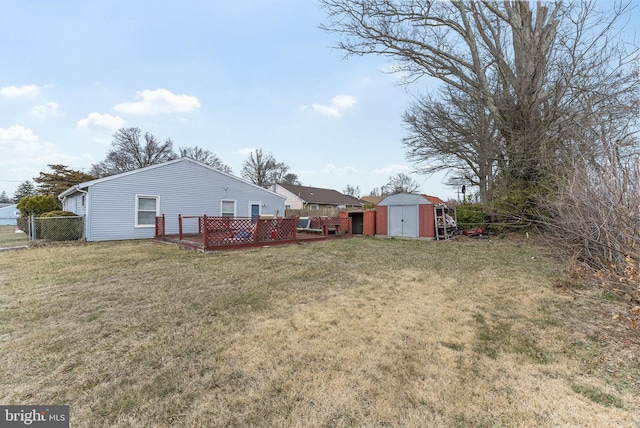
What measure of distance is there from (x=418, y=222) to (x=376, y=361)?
420 inches

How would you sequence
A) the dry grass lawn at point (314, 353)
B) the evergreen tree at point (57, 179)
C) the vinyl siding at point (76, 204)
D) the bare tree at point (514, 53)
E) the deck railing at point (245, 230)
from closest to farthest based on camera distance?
1. the dry grass lawn at point (314, 353)
2. the deck railing at point (245, 230)
3. the bare tree at point (514, 53)
4. the vinyl siding at point (76, 204)
5. the evergreen tree at point (57, 179)

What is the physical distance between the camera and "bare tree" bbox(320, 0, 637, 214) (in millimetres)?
8484

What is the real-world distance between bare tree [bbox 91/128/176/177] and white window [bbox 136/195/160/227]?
23262mm

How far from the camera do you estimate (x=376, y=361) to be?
2.22m

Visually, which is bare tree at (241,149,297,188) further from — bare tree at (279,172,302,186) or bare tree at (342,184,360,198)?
bare tree at (342,184,360,198)

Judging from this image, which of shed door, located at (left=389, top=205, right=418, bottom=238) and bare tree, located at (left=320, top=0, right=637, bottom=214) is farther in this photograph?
shed door, located at (left=389, top=205, right=418, bottom=238)

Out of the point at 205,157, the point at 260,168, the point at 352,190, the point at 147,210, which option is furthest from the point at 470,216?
the point at 352,190

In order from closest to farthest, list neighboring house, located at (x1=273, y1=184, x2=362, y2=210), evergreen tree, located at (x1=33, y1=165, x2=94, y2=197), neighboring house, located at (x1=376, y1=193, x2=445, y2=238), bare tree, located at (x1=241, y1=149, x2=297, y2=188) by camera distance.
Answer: neighboring house, located at (x1=376, y1=193, x2=445, y2=238), evergreen tree, located at (x1=33, y1=165, x2=94, y2=197), neighboring house, located at (x1=273, y1=184, x2=362, y2=210), bare tree, located at (x1=241, y1=149, x2=297, y2=188)

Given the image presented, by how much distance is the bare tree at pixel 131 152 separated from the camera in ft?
95.9

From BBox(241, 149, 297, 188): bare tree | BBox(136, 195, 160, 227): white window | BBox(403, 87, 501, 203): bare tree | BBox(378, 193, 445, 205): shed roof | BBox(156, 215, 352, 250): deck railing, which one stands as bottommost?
BBox(156, 215, 352, 250): deck railing

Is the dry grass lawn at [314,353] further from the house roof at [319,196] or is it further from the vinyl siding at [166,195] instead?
the house roof at [319,196]

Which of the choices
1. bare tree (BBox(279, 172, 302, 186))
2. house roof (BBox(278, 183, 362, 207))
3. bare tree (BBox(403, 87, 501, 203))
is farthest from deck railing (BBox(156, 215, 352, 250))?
bare tree (BBox(279, 172, 302, 186))

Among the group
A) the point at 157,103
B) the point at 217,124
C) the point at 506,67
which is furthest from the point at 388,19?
the point at 157,103

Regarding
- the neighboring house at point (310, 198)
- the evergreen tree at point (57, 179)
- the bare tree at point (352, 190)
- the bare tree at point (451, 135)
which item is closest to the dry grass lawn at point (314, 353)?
the bare tree at point (451, 135)
